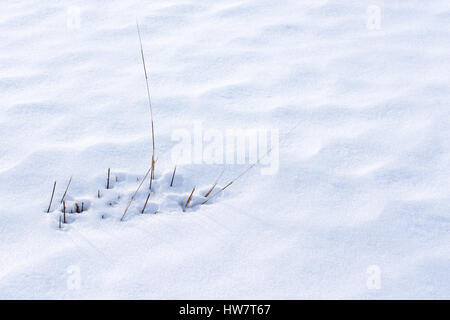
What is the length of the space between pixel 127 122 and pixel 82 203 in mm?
577

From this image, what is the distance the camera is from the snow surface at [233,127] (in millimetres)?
1604

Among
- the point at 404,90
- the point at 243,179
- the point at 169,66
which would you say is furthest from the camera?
the point at 169,66

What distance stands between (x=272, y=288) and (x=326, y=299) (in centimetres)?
18

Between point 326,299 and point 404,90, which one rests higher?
point 404,90

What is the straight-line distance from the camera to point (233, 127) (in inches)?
88.3

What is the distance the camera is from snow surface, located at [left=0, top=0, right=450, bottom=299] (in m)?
1.60

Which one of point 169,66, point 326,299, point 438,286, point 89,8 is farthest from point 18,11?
point 438,286
